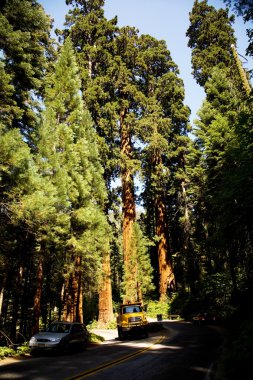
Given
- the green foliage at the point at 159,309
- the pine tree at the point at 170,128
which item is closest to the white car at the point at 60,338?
the pine tree at the point at 170,128

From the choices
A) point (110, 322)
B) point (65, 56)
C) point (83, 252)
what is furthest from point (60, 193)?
point (110, 322)

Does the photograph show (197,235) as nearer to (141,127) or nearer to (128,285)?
(128,285)

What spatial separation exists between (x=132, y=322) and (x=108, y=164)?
13.6 meters

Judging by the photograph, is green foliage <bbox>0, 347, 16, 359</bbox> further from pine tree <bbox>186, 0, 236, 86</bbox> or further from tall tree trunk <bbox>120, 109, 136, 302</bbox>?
pine tree <bbox>186, 0, 236, 86</bbox>

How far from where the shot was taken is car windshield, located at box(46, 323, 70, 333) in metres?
13.7

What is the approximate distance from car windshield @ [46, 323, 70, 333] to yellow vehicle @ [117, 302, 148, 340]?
585cm

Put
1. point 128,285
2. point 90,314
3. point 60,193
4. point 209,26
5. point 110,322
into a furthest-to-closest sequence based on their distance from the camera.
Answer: point 90,314 → point 209,26 → point 128,285 → point 110,322 → point 60,193

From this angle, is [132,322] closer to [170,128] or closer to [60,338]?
[60,338]

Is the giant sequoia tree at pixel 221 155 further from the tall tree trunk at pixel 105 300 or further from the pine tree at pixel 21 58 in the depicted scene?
the pine tree at pixel 21 58

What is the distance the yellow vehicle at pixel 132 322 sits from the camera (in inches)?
734

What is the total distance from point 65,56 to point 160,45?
18.3m

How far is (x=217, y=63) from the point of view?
32875mm

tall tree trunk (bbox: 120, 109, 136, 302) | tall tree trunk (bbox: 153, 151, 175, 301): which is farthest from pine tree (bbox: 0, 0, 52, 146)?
tall tree trunk (bbox: 153, 151, 175, 301)

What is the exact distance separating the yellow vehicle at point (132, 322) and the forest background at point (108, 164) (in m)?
2.93
